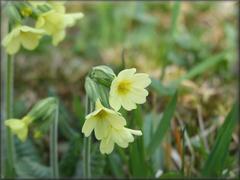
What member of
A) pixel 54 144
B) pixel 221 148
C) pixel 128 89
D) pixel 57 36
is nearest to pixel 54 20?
pixel 57 36

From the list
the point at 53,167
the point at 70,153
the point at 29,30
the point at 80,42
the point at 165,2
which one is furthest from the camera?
the point at 165,2

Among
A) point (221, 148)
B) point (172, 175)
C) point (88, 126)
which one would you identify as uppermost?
point (88, 126)

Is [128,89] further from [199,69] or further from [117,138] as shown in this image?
[199,69]

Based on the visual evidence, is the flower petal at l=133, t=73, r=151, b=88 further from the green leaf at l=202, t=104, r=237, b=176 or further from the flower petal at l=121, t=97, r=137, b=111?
the green leaf at l=202, t=104, r=237, b=176

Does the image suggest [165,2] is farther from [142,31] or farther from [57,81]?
[57,81]

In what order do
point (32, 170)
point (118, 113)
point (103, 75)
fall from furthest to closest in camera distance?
1. point (32, 170)
2. point (103, 75)
3. point (118, 113)

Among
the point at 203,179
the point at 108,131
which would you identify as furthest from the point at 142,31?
the point at 108,131

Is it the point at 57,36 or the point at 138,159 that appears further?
the point at 57,36
